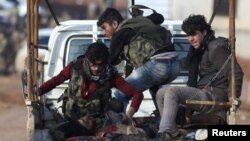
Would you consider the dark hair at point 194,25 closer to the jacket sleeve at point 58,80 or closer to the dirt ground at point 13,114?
the jacket sleeve at point 58,80

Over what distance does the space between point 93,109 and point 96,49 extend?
59cm

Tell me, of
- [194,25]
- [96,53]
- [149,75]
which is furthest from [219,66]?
[96,53]

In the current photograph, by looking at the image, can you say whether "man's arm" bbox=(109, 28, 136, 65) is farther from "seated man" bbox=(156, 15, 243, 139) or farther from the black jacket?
the black jacket

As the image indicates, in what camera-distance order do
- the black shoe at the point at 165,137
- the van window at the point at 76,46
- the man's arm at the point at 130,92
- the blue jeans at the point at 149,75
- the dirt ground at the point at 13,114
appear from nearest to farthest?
the black shoe at the point at 165,137 < the man's arm at the point at 130,92 < the blue jeans at the point at 149,75 < the van window at the point at 76,46 < the dirt ground at the point at 13,114

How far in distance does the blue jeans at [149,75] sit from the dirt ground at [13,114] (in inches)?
254

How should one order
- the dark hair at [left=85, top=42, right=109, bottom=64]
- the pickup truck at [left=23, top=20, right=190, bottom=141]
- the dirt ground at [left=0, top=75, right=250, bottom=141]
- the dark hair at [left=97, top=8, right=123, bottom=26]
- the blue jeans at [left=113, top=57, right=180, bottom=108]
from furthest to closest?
the dirt ground at [left=0, top=75, right=250, bottom=141] < the pickup truck at [left=23, top=20, right=190, bottom=141] < the dark hair at [left=97, top=8, right=123, bottom=26] < the blue jeans at [left=113, top=57, right=180, bottom=108] < the dark hair at [left=85, top=42, right=109, bottom=64]

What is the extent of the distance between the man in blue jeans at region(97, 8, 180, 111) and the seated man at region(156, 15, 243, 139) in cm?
30

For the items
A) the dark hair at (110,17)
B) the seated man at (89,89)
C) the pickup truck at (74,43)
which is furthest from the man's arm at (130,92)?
the pickup truck at (74,43)

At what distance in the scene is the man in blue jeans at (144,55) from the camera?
7.94 meters

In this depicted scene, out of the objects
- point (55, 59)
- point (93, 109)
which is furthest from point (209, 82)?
point (55, 59)

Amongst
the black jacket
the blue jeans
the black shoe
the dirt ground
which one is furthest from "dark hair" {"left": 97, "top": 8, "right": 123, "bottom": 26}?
the dirt ground

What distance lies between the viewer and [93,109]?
7535 mm

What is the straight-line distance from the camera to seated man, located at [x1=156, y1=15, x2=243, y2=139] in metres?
7.30

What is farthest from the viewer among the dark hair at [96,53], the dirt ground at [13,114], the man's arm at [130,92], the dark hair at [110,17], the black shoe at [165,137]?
the dirt ground at [13,114]
